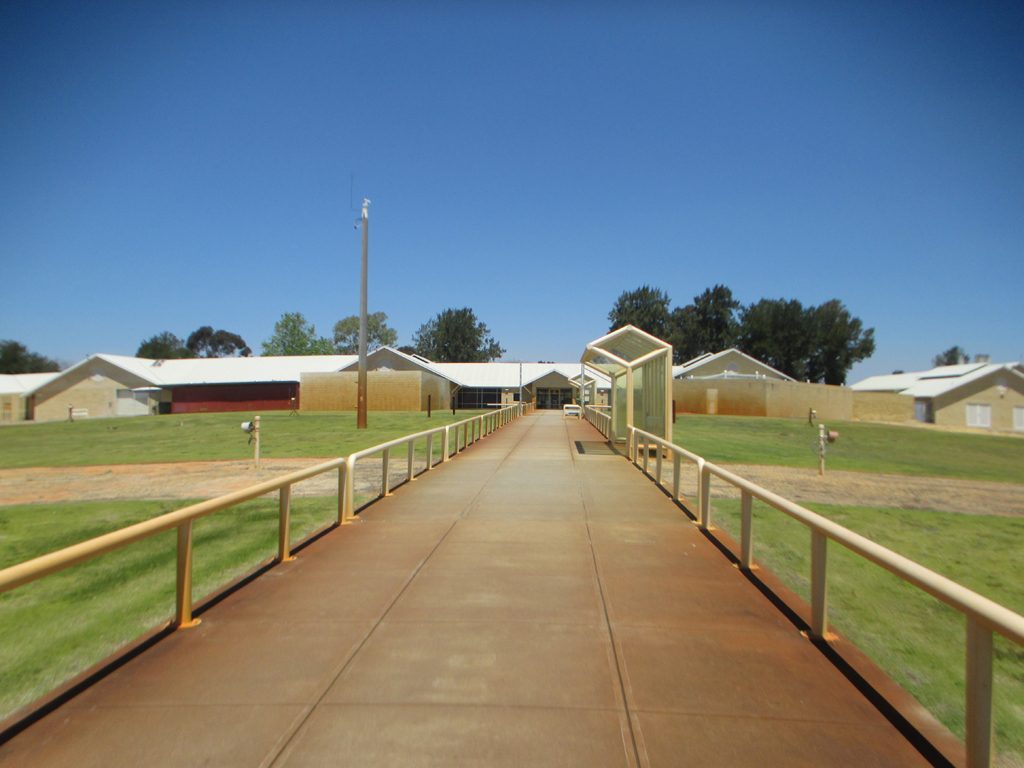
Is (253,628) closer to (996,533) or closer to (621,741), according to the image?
(621,741)

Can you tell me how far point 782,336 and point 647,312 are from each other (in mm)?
19649

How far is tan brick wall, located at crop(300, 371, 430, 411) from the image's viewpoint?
1775 inches

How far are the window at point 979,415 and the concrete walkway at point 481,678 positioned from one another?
56.4 meters

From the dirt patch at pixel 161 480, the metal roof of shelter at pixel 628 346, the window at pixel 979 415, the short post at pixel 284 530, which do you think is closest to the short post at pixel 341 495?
the short post at pixel 284 530

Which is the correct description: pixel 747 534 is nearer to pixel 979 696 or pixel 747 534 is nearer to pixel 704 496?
pixel 704 496

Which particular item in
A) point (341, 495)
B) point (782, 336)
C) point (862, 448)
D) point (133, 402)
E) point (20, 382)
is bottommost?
point (862, 448)

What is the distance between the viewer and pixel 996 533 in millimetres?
9914

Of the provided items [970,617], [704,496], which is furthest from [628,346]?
[970,617]

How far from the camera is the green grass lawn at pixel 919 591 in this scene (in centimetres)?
443

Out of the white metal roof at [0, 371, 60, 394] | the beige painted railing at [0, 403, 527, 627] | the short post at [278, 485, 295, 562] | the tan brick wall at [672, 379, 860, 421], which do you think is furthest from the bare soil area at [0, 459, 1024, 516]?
the white metal roof at [0, 371, 60, 394]

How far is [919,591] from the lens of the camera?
669 centimetres

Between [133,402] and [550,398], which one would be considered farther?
[550,398]

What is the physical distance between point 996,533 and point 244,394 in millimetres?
54289

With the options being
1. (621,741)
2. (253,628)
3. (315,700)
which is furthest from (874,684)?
(253,628)
